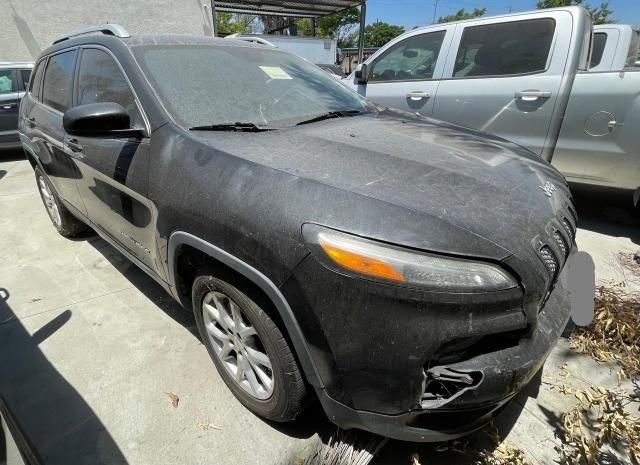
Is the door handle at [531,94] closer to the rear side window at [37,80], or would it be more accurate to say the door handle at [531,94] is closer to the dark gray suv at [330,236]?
the dark gray suv at [330,236]

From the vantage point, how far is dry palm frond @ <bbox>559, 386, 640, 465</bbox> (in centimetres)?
153

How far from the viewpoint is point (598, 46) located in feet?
16.4

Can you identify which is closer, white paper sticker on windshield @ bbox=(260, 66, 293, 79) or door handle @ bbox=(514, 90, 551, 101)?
white paper sticker on windshield @ bbox=(260, 66, 293, 79)

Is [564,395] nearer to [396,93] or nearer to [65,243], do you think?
[396,93]

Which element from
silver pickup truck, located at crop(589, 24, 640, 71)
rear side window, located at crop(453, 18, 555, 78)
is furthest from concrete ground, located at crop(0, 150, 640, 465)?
silver pickup truck, located at crop(589, 24, 640, 71)

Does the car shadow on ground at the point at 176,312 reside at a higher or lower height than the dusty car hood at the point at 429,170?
lower

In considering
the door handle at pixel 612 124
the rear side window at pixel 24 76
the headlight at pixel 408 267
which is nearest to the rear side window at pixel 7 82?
the rear side window at pixel 24 76

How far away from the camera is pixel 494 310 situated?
1.21 metres

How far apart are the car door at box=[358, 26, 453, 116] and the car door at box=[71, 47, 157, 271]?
3.23 metres

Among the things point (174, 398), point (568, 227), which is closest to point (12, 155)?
point (174, 398)

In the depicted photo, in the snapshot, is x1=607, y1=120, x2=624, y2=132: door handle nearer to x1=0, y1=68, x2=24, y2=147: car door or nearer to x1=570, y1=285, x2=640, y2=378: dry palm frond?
x1=570, y1=285, x2=640, y2=378: dry palm frond

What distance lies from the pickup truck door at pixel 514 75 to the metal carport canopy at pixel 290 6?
12.7 m

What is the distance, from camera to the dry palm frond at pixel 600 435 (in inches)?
60.4

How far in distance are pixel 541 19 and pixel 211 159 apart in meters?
3.85
